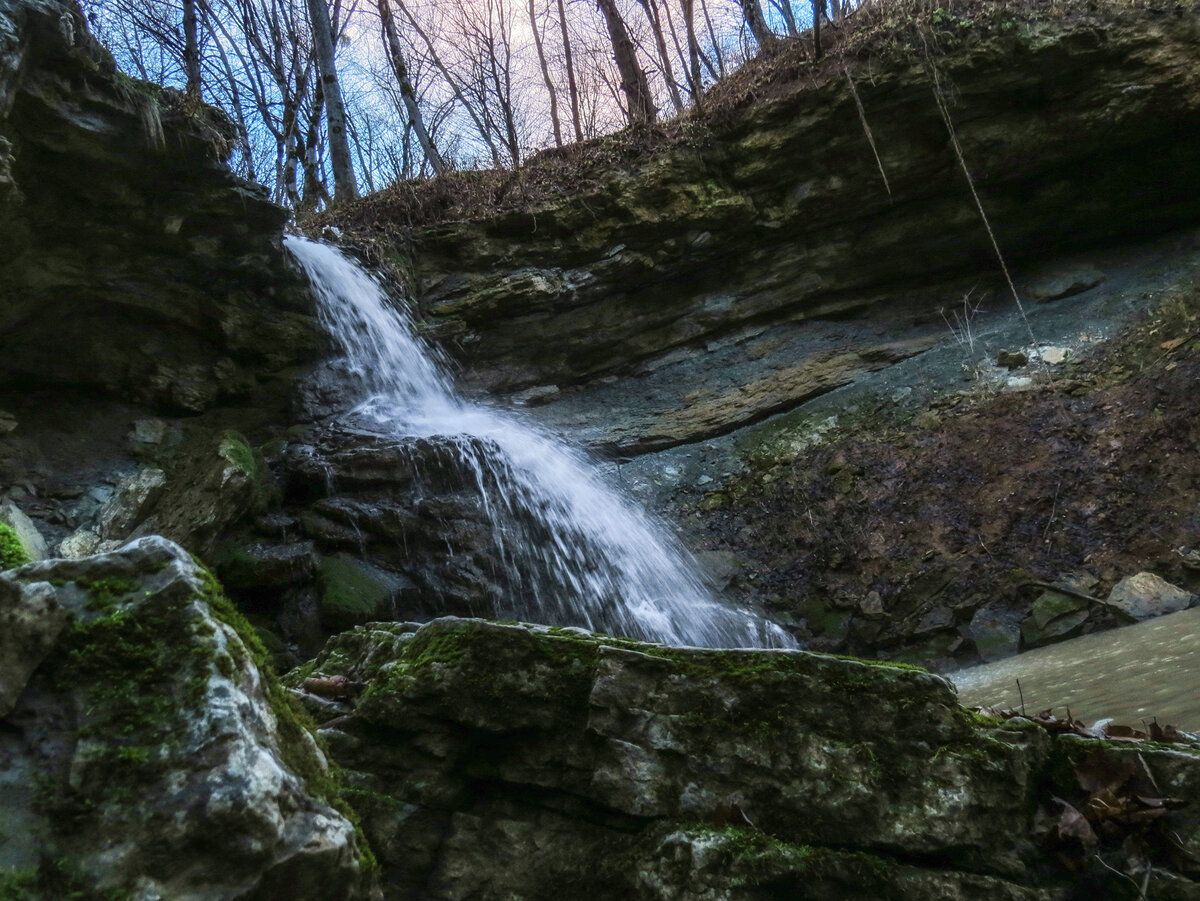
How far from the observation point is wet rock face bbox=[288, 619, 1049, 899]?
1651mm

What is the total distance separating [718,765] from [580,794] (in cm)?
35

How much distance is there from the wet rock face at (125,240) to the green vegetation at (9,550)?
4.44 meters

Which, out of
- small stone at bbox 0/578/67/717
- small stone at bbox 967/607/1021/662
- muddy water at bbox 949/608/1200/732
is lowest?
small stone at bbox 967/607/1021/662

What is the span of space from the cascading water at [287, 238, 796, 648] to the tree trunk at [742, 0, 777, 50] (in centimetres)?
654

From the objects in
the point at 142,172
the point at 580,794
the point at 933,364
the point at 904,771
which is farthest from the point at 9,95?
the point at 933,364

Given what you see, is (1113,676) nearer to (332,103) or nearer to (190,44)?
(332,103)

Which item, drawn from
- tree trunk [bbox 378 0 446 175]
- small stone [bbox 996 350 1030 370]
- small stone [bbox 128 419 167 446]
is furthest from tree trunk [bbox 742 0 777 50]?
small stone [bbox 128 419 167 446]

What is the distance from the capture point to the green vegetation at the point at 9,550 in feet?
5.91

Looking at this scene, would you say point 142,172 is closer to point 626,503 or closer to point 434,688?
point 626,503

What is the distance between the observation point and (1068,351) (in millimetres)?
8312

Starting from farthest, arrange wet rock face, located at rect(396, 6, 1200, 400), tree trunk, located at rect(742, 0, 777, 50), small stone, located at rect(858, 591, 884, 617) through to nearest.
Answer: tree trunk, located at rect(742, 0, 777, 50), wet rock face, located at rect(396, 6, 1200, 400), small stone, located at rect(858, 591, 884, 617)

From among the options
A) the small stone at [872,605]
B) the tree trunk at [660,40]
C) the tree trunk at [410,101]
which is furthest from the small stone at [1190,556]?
the tree trunk at [410,101]

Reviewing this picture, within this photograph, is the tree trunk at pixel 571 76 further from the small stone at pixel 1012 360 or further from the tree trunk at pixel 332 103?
the small stone at pixel 1012 360

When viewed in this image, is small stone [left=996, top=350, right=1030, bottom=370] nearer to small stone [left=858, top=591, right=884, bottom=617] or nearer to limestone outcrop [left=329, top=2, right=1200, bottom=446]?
limestone outcrop [left=329, top=2, right=1200, bottom=446]
